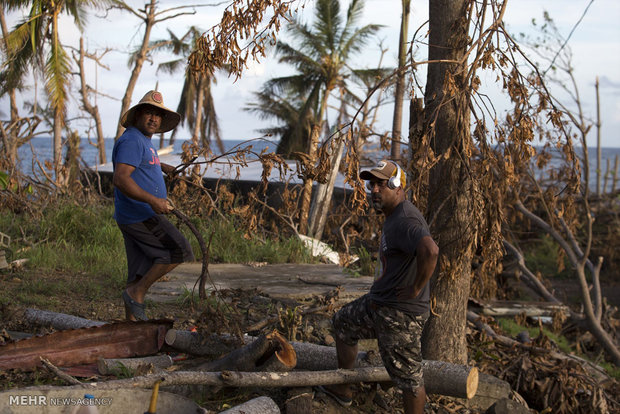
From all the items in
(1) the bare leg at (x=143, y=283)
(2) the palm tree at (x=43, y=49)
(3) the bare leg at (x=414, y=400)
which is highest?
(2) the palm tree at (x=43, y=49)

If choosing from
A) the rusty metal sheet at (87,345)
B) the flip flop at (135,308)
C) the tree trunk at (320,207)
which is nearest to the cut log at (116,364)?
the rusty metal sheet at (87,345)

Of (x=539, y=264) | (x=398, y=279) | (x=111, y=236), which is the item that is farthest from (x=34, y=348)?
(x=539, y=264)

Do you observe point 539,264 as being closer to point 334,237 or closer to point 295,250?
point 334,237

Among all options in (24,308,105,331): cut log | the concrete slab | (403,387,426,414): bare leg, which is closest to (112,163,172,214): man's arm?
(24,308,105,331): cut log

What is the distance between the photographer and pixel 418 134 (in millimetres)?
5641

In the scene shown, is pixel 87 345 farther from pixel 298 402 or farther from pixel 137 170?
pixel 298 402

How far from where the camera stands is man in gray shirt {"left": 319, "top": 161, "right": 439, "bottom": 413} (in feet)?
13.9

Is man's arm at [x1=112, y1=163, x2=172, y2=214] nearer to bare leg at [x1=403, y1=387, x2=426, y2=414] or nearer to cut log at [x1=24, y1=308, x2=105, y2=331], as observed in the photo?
cut log at [x1=24, y1=308, x2=105, y2=331]

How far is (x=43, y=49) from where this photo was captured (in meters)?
20.9

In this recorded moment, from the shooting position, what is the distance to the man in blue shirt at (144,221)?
16.7 feet

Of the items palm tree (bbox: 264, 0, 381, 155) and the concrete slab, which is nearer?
the concrete slab

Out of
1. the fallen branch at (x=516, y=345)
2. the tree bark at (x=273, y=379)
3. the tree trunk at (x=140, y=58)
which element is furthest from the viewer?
the tree trunk at (x=140, y=58)

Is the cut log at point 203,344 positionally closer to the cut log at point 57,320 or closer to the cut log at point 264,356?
the cut log at point 264,356

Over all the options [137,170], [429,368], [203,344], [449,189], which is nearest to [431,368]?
[429,368]
